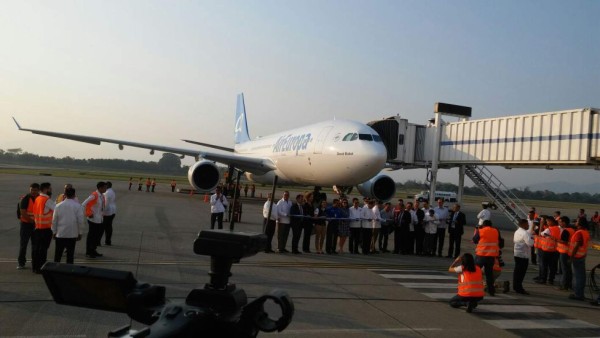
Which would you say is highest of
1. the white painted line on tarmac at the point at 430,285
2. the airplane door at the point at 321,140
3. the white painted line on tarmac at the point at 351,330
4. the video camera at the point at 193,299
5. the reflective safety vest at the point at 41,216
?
the airplane door at the point at 321,140

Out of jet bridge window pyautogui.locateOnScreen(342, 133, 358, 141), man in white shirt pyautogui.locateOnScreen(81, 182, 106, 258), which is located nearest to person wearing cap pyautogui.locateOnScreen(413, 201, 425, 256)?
jet bridge window pyautogui.locateOnScreen(342, 133, 358, 141)

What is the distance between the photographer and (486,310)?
8.05 meters

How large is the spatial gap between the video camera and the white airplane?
1239cm

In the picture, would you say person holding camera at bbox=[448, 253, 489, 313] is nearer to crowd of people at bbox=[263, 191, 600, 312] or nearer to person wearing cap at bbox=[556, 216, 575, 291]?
crowd of people at bbox=[263, 191, 600, 312]

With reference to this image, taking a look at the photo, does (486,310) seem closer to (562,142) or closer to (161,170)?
(562,142)

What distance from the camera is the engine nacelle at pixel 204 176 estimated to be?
968 inches

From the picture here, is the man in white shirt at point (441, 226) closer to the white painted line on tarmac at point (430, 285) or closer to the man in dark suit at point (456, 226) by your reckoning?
the man in dark suit at point (456, 226)

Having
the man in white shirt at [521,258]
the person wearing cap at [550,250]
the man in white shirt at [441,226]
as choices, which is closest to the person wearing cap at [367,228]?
the man in white shirt at [441,226]

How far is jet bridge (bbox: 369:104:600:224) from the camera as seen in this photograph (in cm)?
1864

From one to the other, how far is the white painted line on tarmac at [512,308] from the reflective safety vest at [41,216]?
7676 millimetres

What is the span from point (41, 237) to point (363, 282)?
6023 mm

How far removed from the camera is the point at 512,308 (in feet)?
27.0

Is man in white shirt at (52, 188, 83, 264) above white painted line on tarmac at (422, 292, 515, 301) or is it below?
above

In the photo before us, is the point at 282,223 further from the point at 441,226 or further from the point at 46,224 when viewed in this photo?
the point at 46,224
